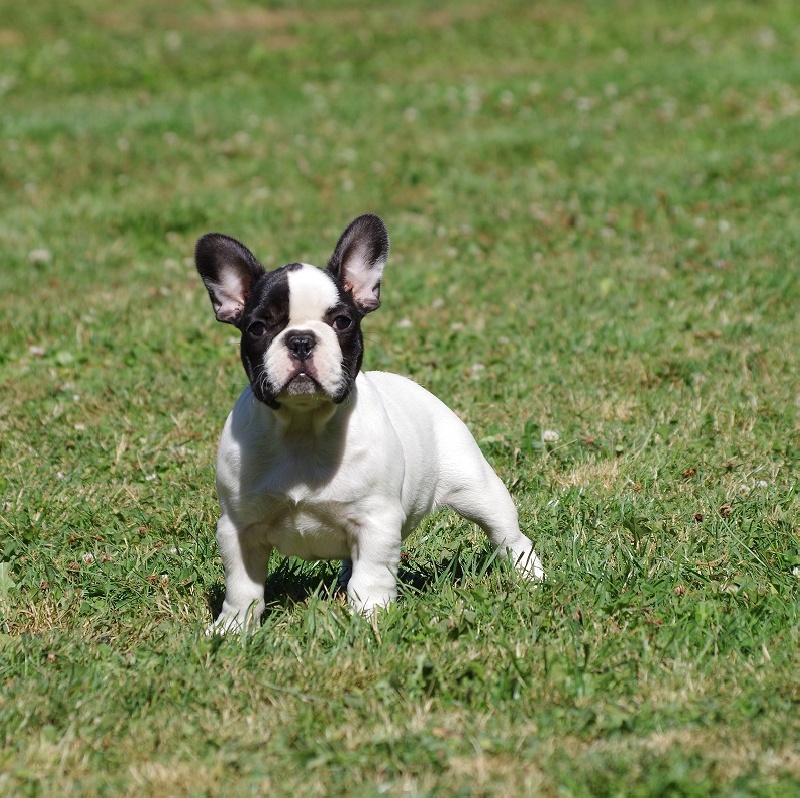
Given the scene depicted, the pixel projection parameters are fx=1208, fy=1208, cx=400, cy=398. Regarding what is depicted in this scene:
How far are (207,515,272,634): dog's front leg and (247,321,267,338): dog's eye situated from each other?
632mm

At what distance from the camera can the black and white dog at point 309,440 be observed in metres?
3.95

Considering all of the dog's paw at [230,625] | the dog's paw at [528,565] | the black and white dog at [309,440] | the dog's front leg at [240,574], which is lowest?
the dog's paw at [528,565]

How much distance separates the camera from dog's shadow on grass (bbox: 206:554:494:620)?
4.40m

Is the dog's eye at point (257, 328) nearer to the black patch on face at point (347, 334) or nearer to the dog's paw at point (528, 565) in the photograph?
the black patch on face at point (347, 334)

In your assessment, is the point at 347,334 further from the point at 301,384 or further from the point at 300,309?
the point at 301,384

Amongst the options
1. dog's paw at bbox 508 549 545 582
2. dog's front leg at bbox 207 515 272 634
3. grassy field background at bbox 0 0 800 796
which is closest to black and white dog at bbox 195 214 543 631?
dog's front leg at bbox 207 515 272 634

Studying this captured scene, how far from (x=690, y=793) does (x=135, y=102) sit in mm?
12071

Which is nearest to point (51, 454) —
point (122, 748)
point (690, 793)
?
point (122, 748)

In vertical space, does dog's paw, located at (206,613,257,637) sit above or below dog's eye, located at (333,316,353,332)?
below

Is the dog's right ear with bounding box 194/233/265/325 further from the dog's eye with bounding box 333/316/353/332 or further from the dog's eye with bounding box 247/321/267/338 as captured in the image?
the dog's eye with bounding box 333/316/353/332

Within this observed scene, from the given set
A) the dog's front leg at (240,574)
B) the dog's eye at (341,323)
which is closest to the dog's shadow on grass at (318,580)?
the dog's front leg at (240,574)

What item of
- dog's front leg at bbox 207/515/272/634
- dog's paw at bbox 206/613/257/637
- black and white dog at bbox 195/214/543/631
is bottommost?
dog's paw at bbox 206/613/257/637

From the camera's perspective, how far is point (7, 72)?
48.5ft

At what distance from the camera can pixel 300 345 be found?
3771 mm
